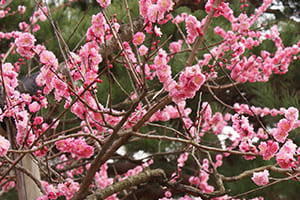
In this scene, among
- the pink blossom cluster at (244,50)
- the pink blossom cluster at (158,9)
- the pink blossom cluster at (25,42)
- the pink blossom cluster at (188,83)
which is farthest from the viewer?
the pink blossom cluster at (244,50)

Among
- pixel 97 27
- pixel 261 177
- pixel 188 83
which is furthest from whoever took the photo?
pixel 261 177

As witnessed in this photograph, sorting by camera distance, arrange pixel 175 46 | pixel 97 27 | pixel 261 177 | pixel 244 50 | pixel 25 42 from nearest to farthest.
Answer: pixel 25 42 < pixel 97 27 < pixel 261 177 < pixel 244 50 < pixel 175 46

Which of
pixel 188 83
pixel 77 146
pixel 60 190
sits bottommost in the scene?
pixel 60 190

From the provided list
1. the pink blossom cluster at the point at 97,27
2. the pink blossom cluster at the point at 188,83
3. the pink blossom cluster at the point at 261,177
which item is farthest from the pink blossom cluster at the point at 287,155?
the pink blossom cluster at the point at 97,27

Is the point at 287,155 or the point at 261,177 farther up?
the point at 287,155

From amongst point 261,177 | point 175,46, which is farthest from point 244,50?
point 261,177

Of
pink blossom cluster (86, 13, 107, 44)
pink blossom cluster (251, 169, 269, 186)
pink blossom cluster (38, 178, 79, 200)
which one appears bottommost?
pink blossom cluster (251, 169, 269, 186)

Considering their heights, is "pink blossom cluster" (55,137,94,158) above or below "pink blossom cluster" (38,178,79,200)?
above

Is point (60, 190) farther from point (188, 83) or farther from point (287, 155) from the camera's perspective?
point (287, 155)

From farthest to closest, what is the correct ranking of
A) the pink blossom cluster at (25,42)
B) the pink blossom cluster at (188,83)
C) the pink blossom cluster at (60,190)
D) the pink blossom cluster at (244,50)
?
the pink blossom cluster at (244,50)
the pink blossom cluster at (60,190)
the pink blossom cluster at (25,42)
the pink blossom cluster at (188,83)

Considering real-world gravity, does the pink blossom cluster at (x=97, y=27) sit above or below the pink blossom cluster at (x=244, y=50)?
above

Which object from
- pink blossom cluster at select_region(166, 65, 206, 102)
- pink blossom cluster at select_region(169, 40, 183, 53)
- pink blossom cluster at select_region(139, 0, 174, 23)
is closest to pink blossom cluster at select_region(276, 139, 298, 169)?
pink blossom cluster at select_region(166, 65, 206, 102)

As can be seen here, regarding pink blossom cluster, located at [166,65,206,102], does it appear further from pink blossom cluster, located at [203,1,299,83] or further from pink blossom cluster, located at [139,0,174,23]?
pink blossom cluster, located at [203,1,299,83]

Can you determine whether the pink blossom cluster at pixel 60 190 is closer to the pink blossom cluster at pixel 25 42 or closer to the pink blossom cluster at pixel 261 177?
the pink blossom cluster at pixel 25 42
